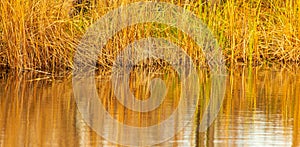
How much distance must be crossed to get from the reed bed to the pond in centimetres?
42

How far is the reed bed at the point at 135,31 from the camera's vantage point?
10.7m

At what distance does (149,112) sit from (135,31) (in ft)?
13.1

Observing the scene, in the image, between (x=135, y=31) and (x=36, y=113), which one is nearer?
(x=36, y=113)

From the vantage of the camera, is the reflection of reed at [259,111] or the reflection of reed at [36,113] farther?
the reflection of reed at [259,111]

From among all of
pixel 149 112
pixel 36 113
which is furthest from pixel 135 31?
pixel 36 113

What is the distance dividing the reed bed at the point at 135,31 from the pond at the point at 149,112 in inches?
16.4

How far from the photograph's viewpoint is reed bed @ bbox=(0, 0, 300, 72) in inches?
422

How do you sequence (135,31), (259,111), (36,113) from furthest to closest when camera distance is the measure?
(135,31)
(259,111)
(36,113)

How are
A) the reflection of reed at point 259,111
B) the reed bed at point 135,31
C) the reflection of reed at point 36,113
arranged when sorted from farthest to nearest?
1. the reed bed at point 135,31
2. the reflection of reed at point 259,111
3. the reflection of reed at point 36,113

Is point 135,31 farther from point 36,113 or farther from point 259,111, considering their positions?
point 36,113

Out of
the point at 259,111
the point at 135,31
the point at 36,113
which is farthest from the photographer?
the point at 135,31

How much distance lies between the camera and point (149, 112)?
7328 millimetres

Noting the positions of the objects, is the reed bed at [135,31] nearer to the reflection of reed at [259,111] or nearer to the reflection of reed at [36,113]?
the reflection of reed at [36,113]

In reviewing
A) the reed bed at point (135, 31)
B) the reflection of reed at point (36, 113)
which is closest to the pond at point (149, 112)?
the reflection of reed at point (36, 113)
